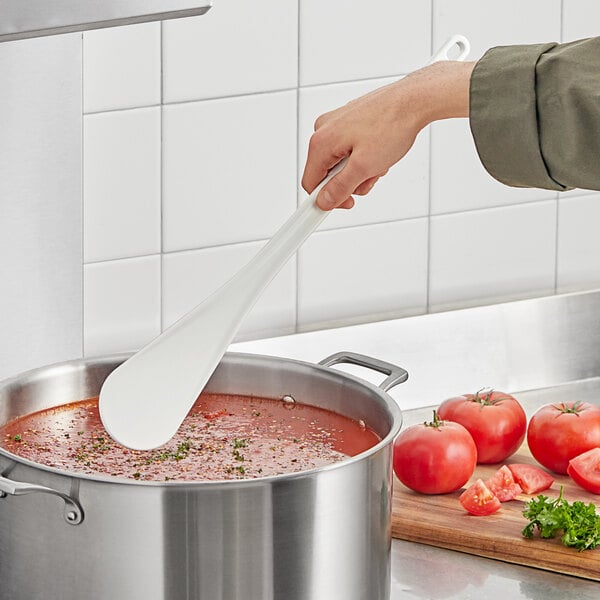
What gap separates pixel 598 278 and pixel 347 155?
801 mm

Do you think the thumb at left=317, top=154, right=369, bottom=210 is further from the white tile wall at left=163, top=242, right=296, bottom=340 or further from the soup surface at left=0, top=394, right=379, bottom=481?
the white tile wall at left=163, top=242, right=296, bottom=340

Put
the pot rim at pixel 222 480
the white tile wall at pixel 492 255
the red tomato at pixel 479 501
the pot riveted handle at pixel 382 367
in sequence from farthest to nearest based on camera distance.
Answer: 1. the white tile wall at pixel 492 255
2. the red tomato at pixel 479 501
3. the pot riveted handle at pixel 382 367
4. the pot rim at pixel 222 480

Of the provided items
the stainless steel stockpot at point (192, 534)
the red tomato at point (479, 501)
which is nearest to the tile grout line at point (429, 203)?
the red tomato at point (479, 501)

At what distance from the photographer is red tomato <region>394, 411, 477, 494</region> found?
1223mm

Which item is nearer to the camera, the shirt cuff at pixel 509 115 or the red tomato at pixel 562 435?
the shirt cuff at pixel 509 115

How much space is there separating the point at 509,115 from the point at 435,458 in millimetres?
403

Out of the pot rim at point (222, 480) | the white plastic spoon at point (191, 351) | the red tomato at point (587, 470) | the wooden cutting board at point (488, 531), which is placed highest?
the white plastic spoon at point (191, 351)

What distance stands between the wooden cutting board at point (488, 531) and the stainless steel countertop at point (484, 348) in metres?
0.22

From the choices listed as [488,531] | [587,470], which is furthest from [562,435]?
[488,531]

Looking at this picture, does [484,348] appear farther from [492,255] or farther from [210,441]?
[210,441]

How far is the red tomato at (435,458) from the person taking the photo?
1223 mm

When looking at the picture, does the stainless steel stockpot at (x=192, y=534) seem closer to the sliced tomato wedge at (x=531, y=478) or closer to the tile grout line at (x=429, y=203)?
the sliced tomato wedge at (x=531, y=478)

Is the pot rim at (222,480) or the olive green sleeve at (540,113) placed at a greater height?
the olive green sleeve at (540,113)

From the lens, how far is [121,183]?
4.37 ft
